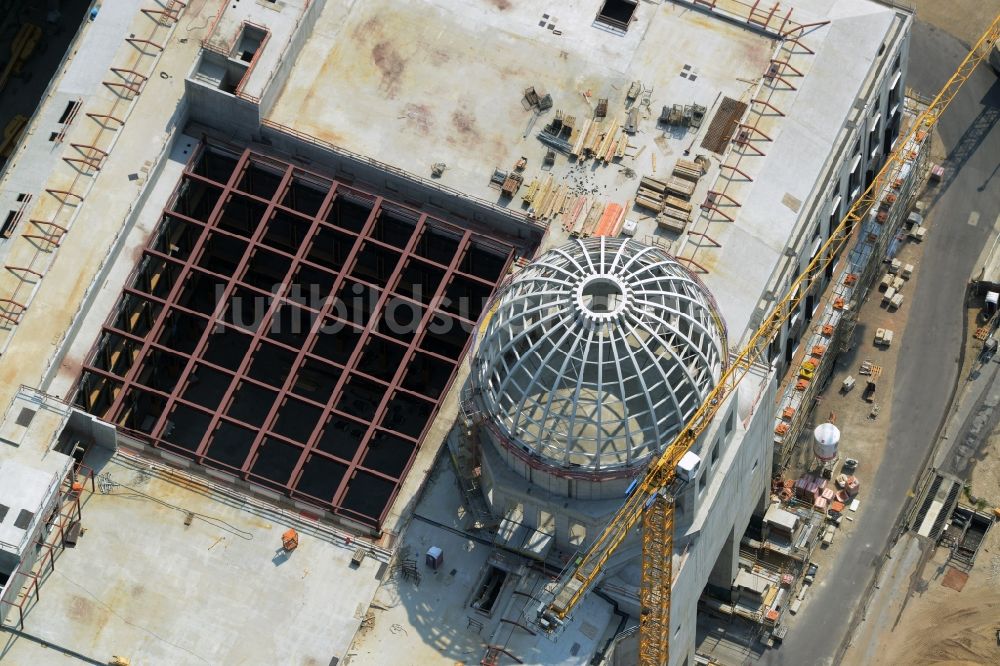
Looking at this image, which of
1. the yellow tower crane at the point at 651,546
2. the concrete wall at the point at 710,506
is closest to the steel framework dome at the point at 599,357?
the yellow tower crane at the point at 651,546

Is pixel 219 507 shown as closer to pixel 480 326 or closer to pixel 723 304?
pixel 480 326

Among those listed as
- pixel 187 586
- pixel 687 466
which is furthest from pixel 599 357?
pixel 187 586

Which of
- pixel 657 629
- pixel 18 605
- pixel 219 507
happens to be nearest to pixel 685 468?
pixel 657 629

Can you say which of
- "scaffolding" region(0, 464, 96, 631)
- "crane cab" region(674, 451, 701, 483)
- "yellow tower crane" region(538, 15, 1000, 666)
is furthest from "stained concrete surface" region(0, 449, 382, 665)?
"crane cab" region(674, 451, 701, 483)

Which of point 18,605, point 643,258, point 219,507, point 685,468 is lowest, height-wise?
point 18,605

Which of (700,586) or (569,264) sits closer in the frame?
(569,264)

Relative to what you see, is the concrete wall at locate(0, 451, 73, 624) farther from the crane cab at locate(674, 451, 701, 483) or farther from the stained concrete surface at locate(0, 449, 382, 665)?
the crane cab at locate(674, 451, 701, 483)

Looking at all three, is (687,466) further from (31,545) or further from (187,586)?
(31,545)

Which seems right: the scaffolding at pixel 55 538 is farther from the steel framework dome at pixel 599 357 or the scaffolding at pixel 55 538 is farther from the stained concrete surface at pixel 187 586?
the steel framework dome at pixel 599 357
